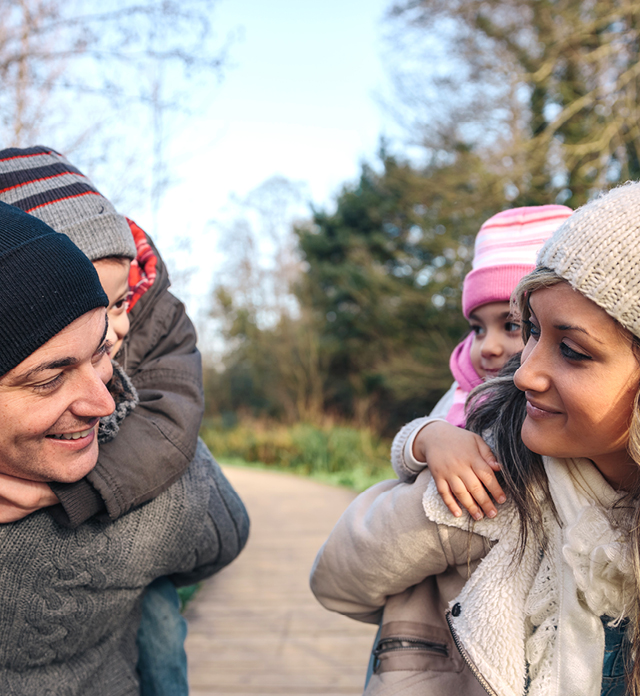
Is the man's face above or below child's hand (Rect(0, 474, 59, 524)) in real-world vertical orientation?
above

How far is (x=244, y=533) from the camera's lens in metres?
1.75

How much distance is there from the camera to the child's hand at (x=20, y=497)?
1.20m

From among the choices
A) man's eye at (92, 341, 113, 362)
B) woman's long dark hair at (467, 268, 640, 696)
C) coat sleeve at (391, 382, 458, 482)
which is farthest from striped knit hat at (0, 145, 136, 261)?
woman's long dark hair at (467, 268, 640, 696)

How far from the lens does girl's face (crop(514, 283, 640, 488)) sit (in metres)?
0.98

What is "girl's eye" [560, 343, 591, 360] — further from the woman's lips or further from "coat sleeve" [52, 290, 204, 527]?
"coat sleeve" [52, 290, 204, 527]

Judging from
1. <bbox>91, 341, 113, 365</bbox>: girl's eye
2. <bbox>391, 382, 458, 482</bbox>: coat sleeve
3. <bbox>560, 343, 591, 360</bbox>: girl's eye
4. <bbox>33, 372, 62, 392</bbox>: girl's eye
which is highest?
<bbox>560, 343, 591, 360</bbox>: girl's eye

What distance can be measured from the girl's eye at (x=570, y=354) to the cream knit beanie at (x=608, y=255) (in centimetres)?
8

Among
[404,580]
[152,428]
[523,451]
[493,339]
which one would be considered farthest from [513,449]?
[152,428]

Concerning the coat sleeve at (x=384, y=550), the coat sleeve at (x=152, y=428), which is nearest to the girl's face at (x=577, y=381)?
the coat sleeve at (x=384, y=550)

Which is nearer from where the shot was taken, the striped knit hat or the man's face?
the man's face

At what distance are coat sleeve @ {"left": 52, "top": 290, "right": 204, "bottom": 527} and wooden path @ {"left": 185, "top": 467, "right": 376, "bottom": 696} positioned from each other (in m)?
1.91

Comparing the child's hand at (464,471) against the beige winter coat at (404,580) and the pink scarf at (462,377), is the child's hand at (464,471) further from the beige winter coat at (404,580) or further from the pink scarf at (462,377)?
the pink scarf at (462,377)

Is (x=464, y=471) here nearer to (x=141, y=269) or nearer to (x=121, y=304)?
(x=121, y=304)

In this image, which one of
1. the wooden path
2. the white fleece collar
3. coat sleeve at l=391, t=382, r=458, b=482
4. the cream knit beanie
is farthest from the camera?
the wooden path
